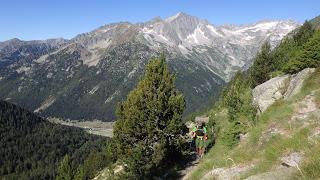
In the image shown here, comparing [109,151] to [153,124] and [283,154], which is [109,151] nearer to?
[153,124]

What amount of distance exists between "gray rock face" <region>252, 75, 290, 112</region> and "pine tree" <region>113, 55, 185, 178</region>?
9706mm

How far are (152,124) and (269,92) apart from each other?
1549cm

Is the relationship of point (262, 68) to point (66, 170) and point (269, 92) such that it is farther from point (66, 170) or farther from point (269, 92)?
point (66, 170)

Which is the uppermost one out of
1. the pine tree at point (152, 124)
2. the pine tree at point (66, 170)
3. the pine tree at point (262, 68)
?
the pine tree at point (262, 68)

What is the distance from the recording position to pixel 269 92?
173ft

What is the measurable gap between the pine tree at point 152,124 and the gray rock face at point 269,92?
9.71 m

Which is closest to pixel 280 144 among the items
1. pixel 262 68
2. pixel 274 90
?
pixel 274 90

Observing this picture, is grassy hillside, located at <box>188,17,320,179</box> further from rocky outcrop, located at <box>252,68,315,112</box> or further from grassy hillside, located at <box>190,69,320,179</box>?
rocky outcrop, located at <box>252,68,315,112</box>

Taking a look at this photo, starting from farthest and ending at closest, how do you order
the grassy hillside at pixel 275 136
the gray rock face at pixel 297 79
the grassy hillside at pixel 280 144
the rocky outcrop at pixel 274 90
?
the rocky outcrop at pixel 274 90 → the gray rock face at pixel 297 79 → the grassy hillside at pixel 275 136 → the grassy hillside at pixel 280 144

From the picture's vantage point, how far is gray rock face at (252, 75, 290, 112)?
5084 cm

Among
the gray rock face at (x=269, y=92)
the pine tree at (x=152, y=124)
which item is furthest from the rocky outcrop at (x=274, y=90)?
the pine tree at (x=152, y=124)

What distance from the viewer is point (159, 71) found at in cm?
4909

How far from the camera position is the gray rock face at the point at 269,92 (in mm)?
50844

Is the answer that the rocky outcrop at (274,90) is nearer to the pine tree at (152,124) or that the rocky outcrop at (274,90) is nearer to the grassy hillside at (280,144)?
the pine tree at (152,124)
